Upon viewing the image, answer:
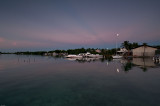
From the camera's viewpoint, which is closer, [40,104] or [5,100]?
[40,104]

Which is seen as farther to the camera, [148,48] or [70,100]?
[148,48]

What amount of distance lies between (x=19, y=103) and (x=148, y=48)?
232 feet

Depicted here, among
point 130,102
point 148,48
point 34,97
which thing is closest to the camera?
point 130,102

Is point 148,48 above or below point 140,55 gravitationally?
above

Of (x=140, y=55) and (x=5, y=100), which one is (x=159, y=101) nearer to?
(x=5, y=100)

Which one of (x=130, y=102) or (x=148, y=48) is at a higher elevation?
(x=148, y=48)

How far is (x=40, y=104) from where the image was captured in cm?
771

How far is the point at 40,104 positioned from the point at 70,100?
2.46m

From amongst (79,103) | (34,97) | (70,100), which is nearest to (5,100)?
(34,97)

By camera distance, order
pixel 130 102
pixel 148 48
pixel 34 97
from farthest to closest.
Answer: pixel 148 48 → pixel 34 97 → pixel 130 102

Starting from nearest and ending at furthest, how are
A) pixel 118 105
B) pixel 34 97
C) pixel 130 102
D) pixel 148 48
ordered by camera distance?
pixel 118 105 → pixel 130 102 → pixel 34 97 → pixel 148 48

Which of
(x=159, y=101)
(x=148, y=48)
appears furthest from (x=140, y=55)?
(x=159, y=101)

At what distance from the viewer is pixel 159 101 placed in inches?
314

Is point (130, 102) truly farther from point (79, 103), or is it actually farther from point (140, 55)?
point (140, 55)
